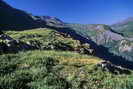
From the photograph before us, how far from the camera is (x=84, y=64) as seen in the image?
28875mm

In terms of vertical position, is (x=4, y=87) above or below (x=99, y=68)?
above

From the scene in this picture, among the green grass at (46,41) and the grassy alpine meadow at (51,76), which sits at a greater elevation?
the grassy alpine meadow at (51,76)

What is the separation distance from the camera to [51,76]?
19328 millimetres

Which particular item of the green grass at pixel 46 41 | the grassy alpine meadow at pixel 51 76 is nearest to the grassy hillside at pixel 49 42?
the green grass at pixel 46 41

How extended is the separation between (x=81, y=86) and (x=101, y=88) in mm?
1532

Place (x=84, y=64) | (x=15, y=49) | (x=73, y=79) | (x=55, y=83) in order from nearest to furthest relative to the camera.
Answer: (x=55, y=83), (x=73, y=79), (x=84, y=64), (x=15, y=49)

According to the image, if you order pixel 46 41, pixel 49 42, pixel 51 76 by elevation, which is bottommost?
pixel 46 41

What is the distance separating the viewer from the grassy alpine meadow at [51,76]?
16.7 metres

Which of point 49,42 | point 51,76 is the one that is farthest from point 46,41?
point 51,76

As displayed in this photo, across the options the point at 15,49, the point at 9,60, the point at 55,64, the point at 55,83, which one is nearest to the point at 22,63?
the point at 9,60

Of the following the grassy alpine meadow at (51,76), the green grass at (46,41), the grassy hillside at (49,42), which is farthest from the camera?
the green grass at (46,41)

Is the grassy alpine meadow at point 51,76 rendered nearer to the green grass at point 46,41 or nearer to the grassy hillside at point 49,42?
the grassy hillside at point 49,42

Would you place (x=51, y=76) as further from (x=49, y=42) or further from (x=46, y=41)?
(x=46, y=41)

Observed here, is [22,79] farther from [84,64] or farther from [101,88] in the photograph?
[84,64]
